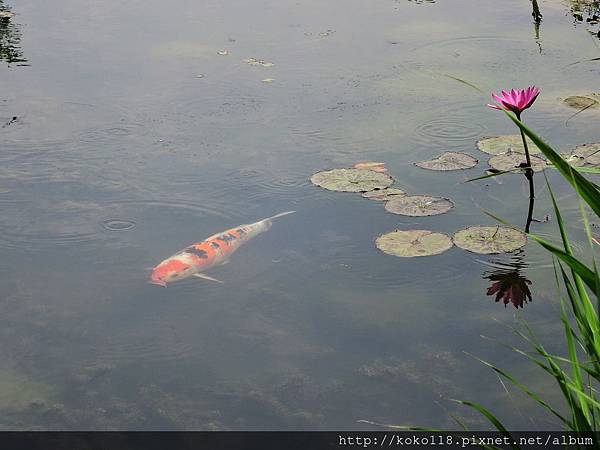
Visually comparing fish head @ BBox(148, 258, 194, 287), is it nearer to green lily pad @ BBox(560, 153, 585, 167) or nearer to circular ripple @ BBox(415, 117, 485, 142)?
circular ripple @ BBox(415, 117, 485, 142)

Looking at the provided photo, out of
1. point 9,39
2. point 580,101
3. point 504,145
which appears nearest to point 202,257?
point 504,145

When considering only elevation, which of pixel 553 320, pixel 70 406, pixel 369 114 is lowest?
pixel 70 406

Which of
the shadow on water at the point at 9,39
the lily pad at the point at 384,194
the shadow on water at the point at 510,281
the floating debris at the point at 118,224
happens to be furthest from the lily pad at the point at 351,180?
the shadow on water at the point at 9,39

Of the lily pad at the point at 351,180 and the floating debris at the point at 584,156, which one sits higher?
Result: the floating debris at the point at 584,156

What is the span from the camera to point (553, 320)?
334 centimetres

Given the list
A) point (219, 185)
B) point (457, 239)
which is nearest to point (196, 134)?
point (219, 185)

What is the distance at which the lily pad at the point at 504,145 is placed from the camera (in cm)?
458

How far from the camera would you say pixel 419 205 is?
13.5ft

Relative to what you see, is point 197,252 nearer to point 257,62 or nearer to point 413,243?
point 413,243

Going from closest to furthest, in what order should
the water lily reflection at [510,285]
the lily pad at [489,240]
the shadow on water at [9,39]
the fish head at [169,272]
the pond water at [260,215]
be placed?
the pond water at [260,215]
the water lily reflection at [510,285]
the fish head at [169,272]
the lily pad at [489,240]
the shadow on water at [9,39]

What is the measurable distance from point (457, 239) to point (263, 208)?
98 cm

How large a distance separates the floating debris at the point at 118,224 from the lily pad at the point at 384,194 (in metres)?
1.17

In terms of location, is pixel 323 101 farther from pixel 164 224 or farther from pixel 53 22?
pixel 53 22

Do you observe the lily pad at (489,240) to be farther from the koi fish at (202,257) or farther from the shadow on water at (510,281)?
the koi fish at (202,257)
